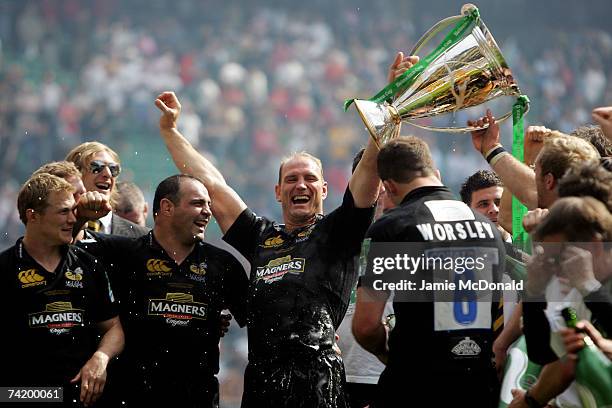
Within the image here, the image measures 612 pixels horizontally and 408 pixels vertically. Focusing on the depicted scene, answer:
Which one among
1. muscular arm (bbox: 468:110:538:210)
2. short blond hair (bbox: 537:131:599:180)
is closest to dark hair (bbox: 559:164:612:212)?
short blond hair (bbox: 537:131:599:180)

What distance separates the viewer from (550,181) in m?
3.74

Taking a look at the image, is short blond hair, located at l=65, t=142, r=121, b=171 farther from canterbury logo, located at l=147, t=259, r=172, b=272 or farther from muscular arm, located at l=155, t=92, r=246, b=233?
canterbury logo, located at l=147, t=259, r=172, b=272

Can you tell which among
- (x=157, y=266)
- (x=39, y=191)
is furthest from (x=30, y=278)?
(x=157, y=266)

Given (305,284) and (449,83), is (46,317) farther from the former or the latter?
(449,83)

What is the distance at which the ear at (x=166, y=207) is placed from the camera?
495 cm

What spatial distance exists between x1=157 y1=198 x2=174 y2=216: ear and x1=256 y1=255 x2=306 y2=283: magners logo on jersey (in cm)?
68

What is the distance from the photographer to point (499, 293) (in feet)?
12.8

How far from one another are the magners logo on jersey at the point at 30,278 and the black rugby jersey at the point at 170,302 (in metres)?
0.38

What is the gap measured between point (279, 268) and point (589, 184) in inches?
67.4

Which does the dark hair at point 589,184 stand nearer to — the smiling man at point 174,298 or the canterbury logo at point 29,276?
the smiling man at point 174,298

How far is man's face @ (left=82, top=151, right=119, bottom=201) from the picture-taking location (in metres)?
5.65

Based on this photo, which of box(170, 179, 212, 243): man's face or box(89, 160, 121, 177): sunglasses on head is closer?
box(170, 179, 212, 243): man's face

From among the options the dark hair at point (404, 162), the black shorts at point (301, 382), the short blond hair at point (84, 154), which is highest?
the short blond hair at point (84, 154)

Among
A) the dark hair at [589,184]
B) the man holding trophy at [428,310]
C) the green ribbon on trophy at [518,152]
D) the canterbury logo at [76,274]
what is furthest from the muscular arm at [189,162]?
the dark hair at [589,184]
